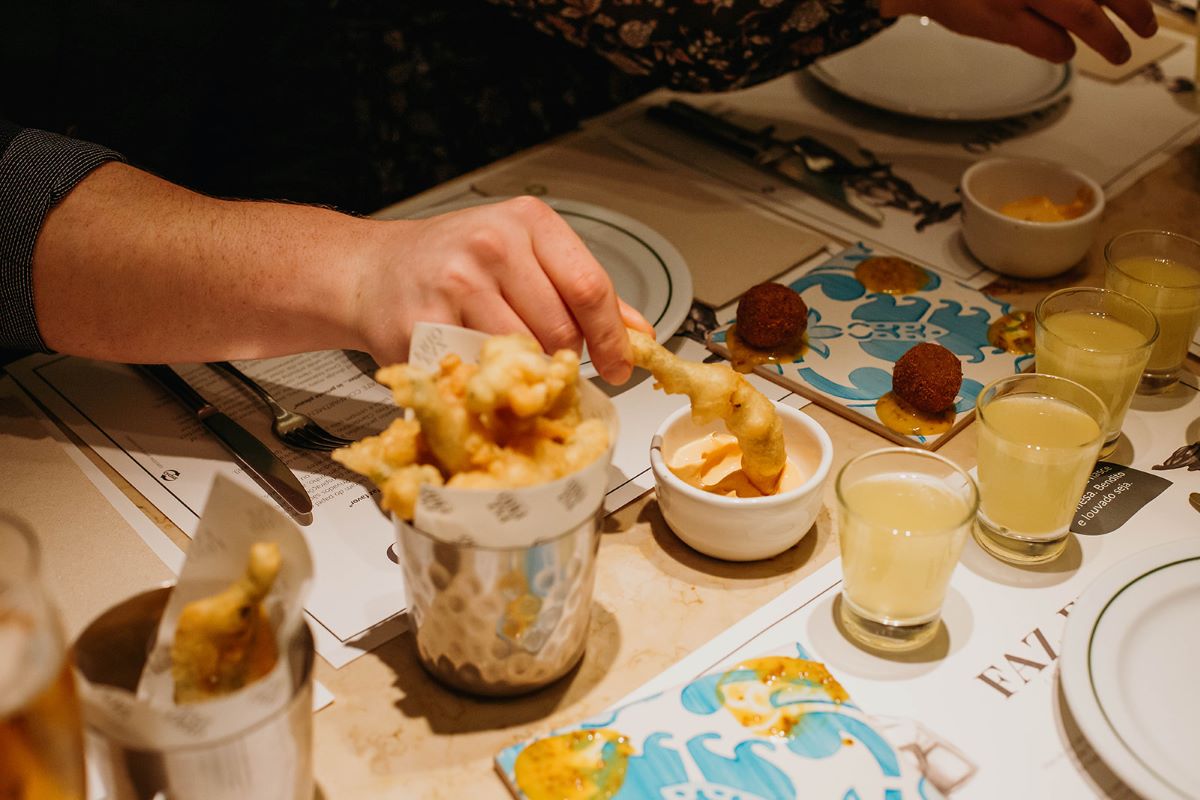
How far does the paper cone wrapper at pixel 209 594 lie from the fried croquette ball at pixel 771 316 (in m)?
0.79

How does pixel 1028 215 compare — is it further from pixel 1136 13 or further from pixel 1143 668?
pixel 1143 668

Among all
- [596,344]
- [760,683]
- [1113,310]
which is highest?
[596,344]

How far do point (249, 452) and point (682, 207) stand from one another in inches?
33.1

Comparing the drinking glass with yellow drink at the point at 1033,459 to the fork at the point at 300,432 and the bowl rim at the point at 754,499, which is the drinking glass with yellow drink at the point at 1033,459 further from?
the fork at the point at 300,432

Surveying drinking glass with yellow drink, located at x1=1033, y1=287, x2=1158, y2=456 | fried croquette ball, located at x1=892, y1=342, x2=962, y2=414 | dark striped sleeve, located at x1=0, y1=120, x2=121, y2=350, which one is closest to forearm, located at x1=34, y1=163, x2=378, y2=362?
dark striped sleeve, located at x1=0, y1=120, x2=121, y2=350

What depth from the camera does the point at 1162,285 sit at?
1.36 metres

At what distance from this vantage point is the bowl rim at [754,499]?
108 cm

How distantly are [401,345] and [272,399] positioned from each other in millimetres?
276

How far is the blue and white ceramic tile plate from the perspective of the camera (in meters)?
1.37

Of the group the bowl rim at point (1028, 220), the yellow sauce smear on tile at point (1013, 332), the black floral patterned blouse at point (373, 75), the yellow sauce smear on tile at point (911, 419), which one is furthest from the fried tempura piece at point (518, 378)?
the black floral patterned blouse at point (373, 75)

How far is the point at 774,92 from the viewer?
2.14m

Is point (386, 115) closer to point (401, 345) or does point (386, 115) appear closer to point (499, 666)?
point (401, 345)

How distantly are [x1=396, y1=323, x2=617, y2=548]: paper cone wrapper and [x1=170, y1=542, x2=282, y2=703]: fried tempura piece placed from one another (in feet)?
0.41

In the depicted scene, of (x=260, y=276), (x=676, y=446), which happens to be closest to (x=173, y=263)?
(x=260, y=276)
